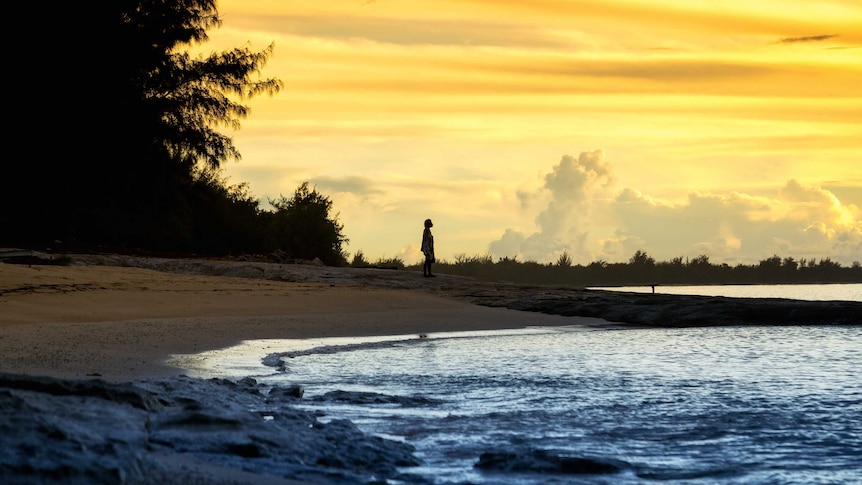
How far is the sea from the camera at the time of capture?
4.64 metres

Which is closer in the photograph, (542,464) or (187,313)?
(542,464)

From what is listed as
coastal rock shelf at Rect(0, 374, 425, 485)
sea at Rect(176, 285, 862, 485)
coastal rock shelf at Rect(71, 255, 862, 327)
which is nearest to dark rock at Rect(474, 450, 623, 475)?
sea at Rect(176, 285, 862, 485)

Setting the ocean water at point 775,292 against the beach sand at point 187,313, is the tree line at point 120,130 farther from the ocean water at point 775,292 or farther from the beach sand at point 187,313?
the ocean water at point 775,292

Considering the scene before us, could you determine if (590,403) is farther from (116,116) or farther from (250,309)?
(116,116)

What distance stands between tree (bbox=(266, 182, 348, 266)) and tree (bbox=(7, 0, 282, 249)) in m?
6.08

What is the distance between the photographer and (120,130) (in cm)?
1866

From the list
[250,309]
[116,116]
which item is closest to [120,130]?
[116,116]

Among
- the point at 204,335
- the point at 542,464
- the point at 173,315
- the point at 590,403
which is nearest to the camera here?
the point at 542,464

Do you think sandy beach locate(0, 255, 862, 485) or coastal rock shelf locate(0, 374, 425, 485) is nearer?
coastal rock shelf locate(0, 374, 425, 485)

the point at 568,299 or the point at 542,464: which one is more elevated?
the point at 568,299

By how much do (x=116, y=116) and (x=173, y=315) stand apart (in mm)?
6451

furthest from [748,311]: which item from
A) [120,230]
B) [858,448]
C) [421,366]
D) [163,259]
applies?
[120,230]

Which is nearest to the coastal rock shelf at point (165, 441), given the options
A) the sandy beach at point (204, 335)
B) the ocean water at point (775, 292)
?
the sandy beach at point (204, 335)

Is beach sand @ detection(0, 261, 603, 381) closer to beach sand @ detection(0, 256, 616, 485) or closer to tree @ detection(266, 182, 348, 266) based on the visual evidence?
beach sand @ detection(0, 256, 616, 485)
